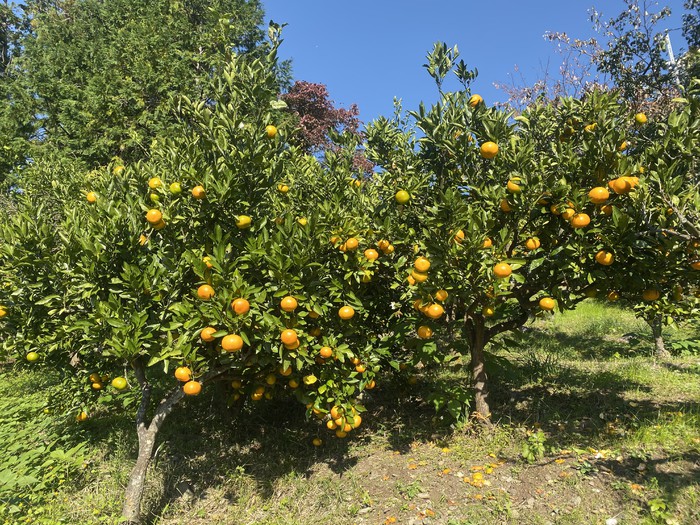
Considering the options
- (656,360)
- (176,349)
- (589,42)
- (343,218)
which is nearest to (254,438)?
(176,349)

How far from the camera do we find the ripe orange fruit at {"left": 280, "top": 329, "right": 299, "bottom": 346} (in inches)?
112

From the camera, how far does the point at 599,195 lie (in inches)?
120

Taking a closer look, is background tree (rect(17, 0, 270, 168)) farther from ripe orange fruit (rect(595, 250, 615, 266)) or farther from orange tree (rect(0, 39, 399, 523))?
ripe orange fruit (rect(595, 250, 615, 266))

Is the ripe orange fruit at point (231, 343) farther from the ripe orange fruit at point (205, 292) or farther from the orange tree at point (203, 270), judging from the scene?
the ripe orange fruit at point (205, 292)

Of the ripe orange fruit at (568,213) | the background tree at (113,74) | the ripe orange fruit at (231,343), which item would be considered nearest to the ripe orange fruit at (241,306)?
the ripe orange fruit at (231,343)

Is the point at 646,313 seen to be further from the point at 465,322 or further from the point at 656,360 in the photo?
the point at 656,360

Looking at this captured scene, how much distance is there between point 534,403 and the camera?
487 cm

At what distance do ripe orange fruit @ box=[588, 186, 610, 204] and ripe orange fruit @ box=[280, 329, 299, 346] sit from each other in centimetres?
234

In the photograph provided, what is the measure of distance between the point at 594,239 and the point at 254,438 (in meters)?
4.09

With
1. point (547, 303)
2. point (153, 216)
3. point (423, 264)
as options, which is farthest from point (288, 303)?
point (547, 303)

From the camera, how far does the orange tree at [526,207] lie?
3.11m

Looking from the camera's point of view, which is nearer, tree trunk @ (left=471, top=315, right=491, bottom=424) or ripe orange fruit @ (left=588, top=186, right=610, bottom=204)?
ripe orange fruit @ (left=588, top=186, right=610, bottom=204)

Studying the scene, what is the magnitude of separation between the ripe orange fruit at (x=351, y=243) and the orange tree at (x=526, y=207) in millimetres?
465

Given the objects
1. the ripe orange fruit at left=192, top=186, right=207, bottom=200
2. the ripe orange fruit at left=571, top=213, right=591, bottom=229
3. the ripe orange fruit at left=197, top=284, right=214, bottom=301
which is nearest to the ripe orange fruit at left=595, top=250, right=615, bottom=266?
the ripe orange fruit at left=571, top=213, right=591, bottom=229
